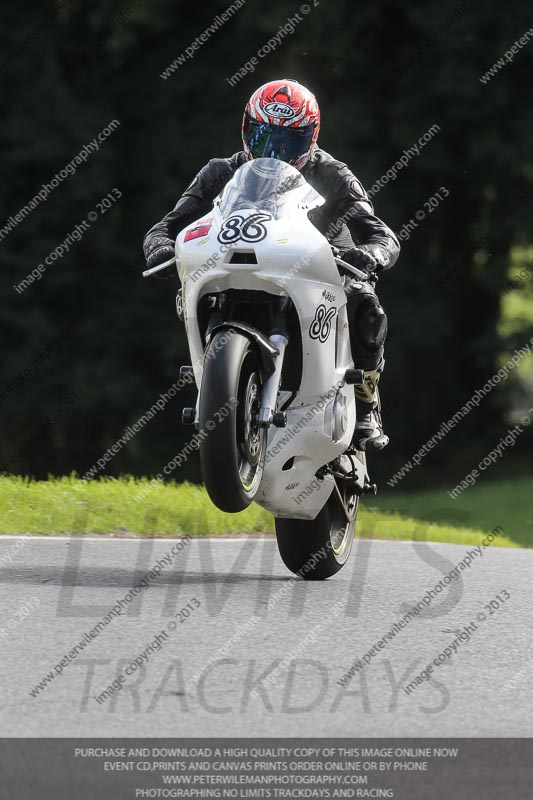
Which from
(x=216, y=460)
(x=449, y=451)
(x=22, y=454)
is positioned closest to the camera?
(x=216, y=460)

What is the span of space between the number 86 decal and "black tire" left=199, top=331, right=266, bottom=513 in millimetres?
456

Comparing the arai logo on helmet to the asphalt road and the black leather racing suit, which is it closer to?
the black leather racing suit

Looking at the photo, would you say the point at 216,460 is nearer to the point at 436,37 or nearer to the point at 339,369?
the point at 339,369

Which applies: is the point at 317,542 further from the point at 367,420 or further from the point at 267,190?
the point at 267,190

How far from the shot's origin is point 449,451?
2345 centimetres

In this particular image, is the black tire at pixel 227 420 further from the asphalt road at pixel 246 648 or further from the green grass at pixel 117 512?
the green grass at pixel 117 512

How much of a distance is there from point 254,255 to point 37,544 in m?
2.63

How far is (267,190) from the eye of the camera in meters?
5.94

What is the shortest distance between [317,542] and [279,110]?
2175 millimetres

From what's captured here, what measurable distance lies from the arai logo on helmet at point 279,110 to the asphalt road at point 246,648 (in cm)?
224
